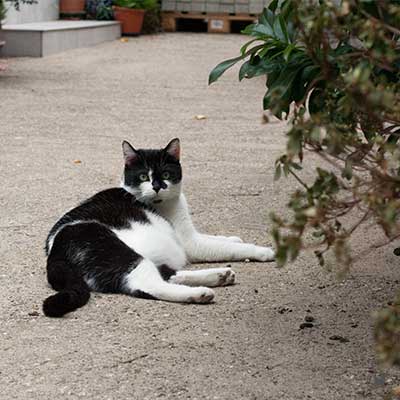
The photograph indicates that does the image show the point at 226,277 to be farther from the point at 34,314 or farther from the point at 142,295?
the point at 34,314

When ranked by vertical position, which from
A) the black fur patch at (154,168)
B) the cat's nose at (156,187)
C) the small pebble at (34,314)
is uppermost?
the black fur patch at (154,168)

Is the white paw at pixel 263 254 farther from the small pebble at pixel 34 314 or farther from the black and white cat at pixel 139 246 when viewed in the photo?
the small pebble at pixel 34 314

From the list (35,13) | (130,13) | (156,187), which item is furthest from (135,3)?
(156,187)

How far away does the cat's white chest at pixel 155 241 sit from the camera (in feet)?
12.4

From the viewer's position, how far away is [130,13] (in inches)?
597

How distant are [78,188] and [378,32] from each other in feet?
12.1

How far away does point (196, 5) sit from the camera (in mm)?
16094

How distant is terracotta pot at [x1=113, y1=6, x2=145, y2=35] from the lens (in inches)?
599

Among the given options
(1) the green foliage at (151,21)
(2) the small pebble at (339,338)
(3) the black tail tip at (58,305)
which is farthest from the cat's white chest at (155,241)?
(1) the green foliage at (151,21)

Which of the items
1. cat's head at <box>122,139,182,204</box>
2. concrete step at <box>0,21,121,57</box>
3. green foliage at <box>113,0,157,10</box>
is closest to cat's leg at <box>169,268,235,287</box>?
cat's head at <box>122,139,182,204</box>

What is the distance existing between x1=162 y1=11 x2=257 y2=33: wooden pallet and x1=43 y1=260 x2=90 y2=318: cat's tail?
41.7ft

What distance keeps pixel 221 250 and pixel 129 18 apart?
11633mm

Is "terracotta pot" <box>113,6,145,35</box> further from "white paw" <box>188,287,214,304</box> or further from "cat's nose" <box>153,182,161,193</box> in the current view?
"white paw" <box>188,287,214,304</box>

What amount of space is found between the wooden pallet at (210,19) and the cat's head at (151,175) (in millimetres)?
12113
